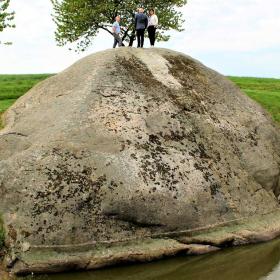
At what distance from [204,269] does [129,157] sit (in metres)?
3.45

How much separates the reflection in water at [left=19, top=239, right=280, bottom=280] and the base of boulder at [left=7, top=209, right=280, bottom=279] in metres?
0.21

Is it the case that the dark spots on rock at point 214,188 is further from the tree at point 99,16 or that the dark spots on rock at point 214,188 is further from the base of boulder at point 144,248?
the tree at point 99,16

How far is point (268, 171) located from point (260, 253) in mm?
3662

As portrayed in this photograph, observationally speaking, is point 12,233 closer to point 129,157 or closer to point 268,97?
point 129,157

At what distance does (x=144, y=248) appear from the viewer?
1240cm

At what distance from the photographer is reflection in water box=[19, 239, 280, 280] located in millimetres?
11391

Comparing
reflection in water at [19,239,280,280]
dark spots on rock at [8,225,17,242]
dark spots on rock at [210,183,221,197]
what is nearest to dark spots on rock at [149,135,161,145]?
dark spots on rock at [210,183,221,197]

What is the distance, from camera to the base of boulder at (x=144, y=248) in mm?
11562

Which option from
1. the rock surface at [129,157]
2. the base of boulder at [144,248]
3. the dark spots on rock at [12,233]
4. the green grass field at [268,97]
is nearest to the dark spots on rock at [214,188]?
the rock surface at [129,157]

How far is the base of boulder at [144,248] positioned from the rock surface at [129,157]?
0.06 metres

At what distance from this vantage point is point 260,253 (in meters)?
13.0

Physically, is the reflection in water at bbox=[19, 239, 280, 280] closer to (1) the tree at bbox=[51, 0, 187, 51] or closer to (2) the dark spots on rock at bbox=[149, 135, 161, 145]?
(2) the dark spots on rock at bbox=[149, 135, 161, 145]

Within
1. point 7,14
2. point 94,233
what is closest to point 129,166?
point 94,233

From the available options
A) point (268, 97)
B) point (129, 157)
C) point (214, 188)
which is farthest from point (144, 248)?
point (268, 97)
